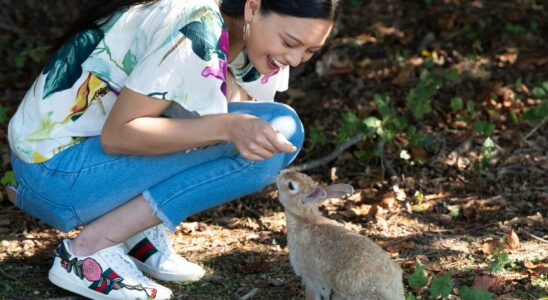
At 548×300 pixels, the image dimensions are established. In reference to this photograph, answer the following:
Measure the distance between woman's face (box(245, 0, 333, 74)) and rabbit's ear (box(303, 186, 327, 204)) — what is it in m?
0.51

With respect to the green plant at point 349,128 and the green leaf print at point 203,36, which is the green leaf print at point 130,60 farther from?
the green plant at point 349,128

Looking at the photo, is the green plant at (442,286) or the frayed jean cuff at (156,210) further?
the frayed jean cuff at (156,210)

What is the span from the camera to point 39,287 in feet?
11.6

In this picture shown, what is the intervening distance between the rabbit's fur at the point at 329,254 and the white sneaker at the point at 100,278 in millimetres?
602

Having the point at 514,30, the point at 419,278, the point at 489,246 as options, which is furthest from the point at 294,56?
the point at 514,30

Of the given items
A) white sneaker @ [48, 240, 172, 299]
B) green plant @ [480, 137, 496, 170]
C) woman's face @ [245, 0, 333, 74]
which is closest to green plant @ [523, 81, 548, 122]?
green plant @ [480, 137, 496, 170]

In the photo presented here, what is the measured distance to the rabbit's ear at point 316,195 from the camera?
3230 mm

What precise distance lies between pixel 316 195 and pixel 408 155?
1.48 metres

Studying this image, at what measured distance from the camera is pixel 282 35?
3.07 metres

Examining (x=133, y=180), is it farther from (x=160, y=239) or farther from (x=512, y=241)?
(x=512, y=241)

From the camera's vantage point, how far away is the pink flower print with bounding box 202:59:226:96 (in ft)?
9.64

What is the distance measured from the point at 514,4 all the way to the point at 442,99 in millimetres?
2031

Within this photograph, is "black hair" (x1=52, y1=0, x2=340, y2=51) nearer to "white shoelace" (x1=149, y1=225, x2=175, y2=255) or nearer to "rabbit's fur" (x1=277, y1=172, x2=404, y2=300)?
"rabbit's fur" (x1=277, y1=172, x2=404, y2=300)

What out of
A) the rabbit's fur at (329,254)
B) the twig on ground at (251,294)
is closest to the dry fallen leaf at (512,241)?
the rabbit's fur at (329,254)
